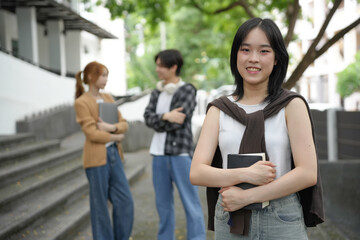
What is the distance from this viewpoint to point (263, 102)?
2.06m

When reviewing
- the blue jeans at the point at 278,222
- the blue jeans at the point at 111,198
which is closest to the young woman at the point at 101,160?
the blue jeans at the point at 111,198

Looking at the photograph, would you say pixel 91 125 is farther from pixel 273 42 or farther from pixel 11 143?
pixel 11 143

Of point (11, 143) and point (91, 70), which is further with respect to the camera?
point (11, 143)

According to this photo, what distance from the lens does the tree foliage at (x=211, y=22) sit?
5.28 m

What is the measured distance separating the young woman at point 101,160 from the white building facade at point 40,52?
7.28ft

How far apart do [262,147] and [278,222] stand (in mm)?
341

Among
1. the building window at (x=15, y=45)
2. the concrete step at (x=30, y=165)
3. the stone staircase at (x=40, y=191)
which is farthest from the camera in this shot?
the building window at (x=15, y=45)

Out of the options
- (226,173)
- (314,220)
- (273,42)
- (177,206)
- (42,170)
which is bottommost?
(177,206)

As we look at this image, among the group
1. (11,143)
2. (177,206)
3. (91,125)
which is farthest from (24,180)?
(91,125)

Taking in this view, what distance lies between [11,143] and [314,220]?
6.96m

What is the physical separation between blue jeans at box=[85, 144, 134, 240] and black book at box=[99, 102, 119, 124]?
10.5 inches

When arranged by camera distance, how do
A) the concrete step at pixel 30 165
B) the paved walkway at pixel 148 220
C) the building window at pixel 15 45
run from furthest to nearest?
the building window at pixel 15 45
the concrete step at pixel 30 165
the paved walkway at pixel 148 220

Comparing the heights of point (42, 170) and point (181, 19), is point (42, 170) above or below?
below

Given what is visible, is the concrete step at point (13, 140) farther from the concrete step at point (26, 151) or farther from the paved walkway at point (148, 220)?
the paved walkway at point (148, 220)
